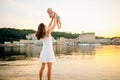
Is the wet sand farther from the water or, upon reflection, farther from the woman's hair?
the woman's hair

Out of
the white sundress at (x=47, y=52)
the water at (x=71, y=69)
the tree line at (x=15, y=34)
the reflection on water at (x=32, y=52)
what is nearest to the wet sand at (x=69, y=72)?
the water at (x=71, y=69)

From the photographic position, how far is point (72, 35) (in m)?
109

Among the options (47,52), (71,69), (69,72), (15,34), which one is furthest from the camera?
(15,34)

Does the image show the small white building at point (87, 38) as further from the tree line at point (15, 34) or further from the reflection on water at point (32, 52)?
the reflection on water at point (32, 52)

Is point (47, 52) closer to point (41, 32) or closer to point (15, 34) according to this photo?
point (41, 32)

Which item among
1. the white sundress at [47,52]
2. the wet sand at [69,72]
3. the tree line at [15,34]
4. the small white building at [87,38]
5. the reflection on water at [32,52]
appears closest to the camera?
the white sundress at [47,52]

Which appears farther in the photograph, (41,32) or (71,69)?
(71,69)

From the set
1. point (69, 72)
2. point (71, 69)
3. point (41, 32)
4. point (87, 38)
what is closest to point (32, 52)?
point (71, 69)

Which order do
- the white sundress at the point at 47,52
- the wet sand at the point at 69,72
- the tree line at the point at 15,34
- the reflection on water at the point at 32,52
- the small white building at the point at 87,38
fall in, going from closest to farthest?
the white sundress at the point at 47,52 → the wet sand at the point at 69,72 → the reflection on water at the point at 32,52 → the tree line at the point at 15,34 → the small white building at the point at 87,38

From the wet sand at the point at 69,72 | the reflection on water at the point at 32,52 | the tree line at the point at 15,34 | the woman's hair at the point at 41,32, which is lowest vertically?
the wet sand at the point at 69,72

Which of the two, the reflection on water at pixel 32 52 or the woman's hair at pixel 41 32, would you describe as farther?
the reflection on water at pixel 32 52

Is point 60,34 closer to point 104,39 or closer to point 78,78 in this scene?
point 104,39

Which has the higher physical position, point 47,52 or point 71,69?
point 47,52

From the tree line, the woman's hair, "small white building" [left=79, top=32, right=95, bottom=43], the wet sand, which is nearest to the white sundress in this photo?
the woman's hair
